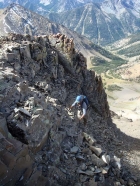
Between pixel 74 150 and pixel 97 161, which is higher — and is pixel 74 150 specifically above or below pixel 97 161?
above

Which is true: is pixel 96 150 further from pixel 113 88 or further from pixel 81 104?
pixel 113 88

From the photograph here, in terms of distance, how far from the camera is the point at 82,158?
47.4 ft

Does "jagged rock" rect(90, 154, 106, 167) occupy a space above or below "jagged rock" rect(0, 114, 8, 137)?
below

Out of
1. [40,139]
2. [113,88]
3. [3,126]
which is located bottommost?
[113,88]

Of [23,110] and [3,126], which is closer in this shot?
[3,126]

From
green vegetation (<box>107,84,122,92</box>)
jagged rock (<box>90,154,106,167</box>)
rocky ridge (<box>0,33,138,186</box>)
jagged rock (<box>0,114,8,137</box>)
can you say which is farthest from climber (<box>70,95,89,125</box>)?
green vegetation (<box>107,84,122,92</box>)

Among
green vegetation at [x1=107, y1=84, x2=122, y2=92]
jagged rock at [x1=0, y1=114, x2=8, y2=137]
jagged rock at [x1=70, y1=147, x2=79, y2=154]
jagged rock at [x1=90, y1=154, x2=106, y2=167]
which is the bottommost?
green vegetation at [x1=107, y1=84, x2=122, y2=92]

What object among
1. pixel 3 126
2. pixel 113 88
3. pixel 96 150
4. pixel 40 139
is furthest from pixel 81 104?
pixel 113 88

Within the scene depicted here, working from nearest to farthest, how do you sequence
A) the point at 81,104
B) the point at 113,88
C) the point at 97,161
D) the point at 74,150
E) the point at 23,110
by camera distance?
the point at 23,110 → the point at 74,150 → the point at 97,161 → the point at 81,104 → the point at 113,88

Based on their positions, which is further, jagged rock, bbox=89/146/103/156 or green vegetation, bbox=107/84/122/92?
green vegetation, bbox=107/84/122/92

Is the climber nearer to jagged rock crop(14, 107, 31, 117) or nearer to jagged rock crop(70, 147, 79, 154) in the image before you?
jagged rock crop(70, 147, 79, 154)

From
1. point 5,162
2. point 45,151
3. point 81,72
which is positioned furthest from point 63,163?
point 81,72

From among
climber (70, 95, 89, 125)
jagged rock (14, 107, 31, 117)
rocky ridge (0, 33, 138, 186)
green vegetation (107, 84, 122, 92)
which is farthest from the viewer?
green vegetation (107, 84, 122, 92)

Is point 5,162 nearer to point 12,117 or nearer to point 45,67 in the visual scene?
point 12,117
